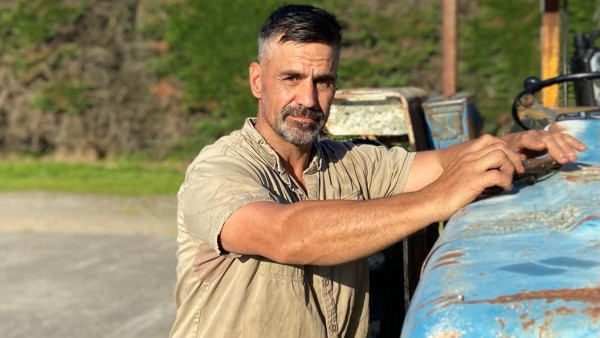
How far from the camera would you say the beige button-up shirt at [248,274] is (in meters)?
A: 2.20

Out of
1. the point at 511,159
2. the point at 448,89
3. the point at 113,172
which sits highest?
the point at 511,159

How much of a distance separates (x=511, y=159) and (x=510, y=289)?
0.63 m

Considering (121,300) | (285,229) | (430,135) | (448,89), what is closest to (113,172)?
(448,89)

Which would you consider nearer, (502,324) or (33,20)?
(502,324)

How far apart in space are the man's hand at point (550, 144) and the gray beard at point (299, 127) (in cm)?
51

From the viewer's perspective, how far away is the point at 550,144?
2.21m

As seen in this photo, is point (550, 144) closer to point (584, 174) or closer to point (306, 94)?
point (584, 174)

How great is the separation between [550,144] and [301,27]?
680 mm

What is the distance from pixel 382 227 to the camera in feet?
6.43

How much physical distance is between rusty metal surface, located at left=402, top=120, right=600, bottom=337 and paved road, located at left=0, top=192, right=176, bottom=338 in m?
4.08

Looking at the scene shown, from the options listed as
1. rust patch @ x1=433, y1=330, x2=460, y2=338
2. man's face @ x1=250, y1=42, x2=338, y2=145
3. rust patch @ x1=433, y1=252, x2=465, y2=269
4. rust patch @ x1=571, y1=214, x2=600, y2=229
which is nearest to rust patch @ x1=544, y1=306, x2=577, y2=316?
rust patch @ x1=433, y1=330, x2=460, y2=338

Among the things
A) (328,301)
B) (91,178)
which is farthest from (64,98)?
(328,301)

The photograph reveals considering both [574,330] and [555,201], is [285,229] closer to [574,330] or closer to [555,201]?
[555,201]

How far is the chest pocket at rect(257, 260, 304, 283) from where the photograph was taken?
2203mm
